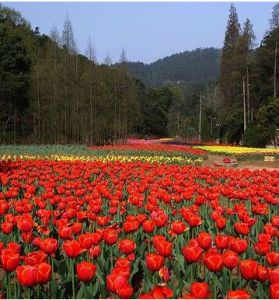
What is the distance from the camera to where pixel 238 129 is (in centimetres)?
5166

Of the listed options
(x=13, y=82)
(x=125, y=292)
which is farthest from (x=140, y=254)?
(x=13, y=82)

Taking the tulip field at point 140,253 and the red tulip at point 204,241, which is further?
the red tulip at point 204,241

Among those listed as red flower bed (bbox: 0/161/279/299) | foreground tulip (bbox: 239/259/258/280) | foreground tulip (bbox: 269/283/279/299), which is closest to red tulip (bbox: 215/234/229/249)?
red flower bed (bbox: 0/161/279/299)

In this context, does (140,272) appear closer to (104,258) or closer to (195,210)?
(104,258)

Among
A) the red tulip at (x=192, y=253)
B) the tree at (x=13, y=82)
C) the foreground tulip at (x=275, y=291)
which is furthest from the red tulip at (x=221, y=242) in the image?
the tree at (x=13, y=82)

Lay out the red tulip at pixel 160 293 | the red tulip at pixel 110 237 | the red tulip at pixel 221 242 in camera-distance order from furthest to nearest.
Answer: the red tulip at pixel 110 237, the red tulip at pixel 221 242, the red tulip at pixel 160 293

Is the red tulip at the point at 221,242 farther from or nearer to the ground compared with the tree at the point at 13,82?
nearer to the ground

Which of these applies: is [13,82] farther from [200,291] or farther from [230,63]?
[200,291]

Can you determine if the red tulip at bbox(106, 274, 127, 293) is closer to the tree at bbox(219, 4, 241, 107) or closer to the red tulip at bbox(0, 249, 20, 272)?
the red tulip at bbox(0, 249, 20, 272)

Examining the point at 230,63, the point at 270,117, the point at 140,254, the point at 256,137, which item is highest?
A: the point at 230,63

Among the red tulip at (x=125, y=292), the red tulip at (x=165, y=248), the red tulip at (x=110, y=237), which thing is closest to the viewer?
the red tulip at (x=125, y=292)

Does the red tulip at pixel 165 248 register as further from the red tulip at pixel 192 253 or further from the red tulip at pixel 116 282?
the red tulip at pixel 116 282

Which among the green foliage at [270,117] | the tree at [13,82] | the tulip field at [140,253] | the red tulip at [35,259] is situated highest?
the tree at [13,82]

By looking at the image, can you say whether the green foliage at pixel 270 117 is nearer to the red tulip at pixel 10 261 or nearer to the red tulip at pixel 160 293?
the red tulip at pixel 10 261
